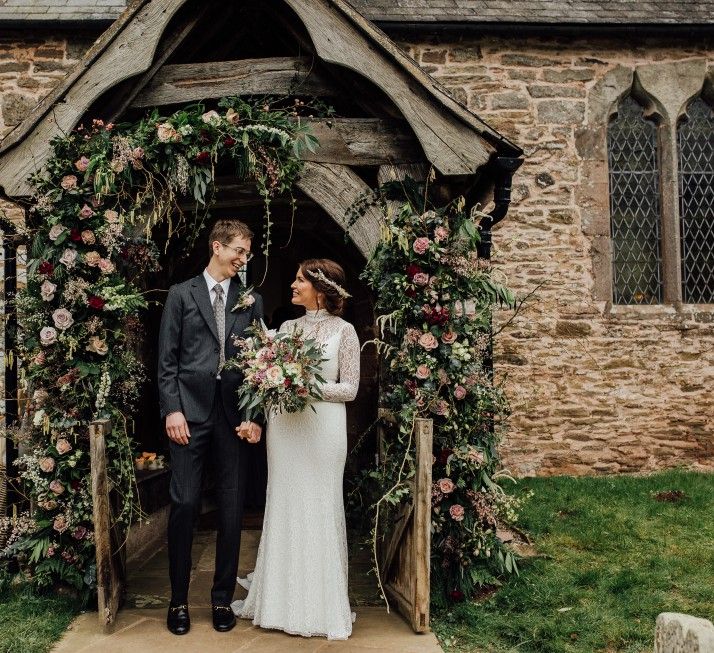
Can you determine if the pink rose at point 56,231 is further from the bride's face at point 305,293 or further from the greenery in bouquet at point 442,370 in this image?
the greenery in bouquet at point 442,370

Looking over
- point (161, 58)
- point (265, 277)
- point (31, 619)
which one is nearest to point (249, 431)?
point (31, 619)

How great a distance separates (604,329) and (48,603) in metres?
6.40

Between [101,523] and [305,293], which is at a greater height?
[305,293]

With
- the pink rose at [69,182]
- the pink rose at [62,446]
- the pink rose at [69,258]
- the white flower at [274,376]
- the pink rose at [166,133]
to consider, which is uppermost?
the pink rose at [166,133]

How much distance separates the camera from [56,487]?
4355 millimetres

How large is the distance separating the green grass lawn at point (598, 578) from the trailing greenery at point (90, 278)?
2406 millimetres

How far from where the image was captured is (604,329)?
26.6ft

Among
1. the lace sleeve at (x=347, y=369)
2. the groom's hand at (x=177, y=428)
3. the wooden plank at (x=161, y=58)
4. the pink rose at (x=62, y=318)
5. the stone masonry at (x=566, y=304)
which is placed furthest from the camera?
the stone masonry at (x=566, y=304)

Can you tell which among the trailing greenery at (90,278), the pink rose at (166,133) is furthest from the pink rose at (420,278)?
the pink rose at (166,133)

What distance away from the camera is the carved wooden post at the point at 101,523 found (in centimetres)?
396

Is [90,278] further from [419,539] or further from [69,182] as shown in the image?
[419,539]

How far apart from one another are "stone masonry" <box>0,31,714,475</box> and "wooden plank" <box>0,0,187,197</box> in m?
4.31

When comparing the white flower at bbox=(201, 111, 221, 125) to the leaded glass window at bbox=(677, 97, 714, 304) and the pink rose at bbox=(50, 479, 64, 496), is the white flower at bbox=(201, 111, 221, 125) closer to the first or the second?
the pink rose at bbox=(50, 479, 64, 496)

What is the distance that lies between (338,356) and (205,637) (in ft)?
5.84
